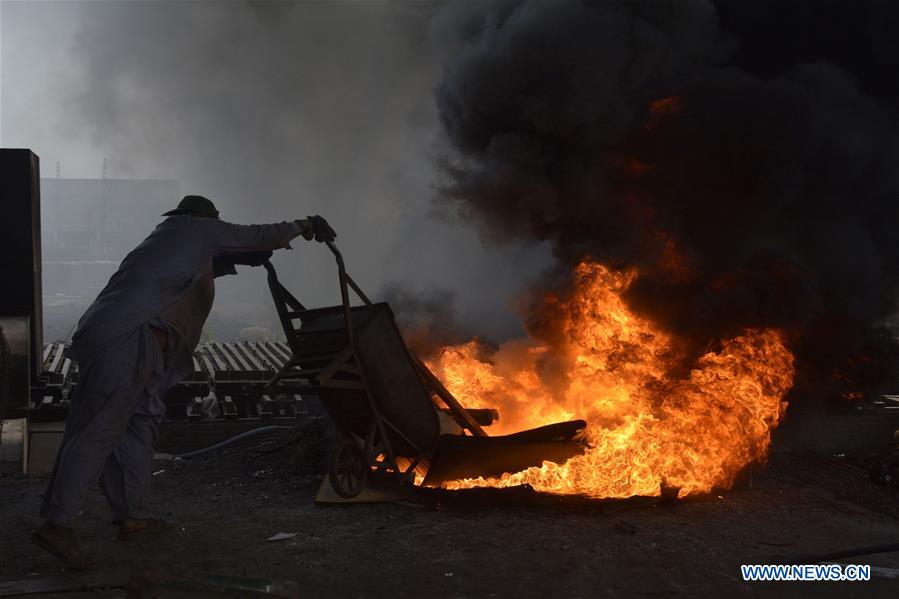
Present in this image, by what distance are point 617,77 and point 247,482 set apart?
5.21 metres

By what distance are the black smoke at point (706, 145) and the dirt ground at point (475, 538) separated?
201 cm

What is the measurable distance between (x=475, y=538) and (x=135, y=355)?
2.35 m

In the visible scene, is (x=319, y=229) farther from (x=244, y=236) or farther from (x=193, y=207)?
(x=193, y=207)

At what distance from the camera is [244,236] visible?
4.59 m

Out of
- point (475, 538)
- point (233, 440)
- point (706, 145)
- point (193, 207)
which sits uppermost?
point (706, 145)

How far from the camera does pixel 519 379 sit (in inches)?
288

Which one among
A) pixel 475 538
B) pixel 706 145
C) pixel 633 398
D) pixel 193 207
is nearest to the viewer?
pixel 475 538

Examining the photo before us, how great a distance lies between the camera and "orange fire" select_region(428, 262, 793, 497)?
18.5ft

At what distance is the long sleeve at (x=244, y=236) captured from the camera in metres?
4.53

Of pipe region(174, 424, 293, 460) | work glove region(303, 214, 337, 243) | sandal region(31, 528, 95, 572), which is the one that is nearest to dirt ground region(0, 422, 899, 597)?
sandal region(31, 528, 95, 572)

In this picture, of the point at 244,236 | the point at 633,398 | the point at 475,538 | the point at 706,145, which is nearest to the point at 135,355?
the point at 244,236

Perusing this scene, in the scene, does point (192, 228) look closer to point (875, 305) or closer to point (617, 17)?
point (617, 17)

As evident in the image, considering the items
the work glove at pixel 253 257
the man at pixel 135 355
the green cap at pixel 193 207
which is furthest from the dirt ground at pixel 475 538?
the green cap at pixel 193 207

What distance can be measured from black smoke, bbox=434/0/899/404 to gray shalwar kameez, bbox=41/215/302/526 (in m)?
3.19
